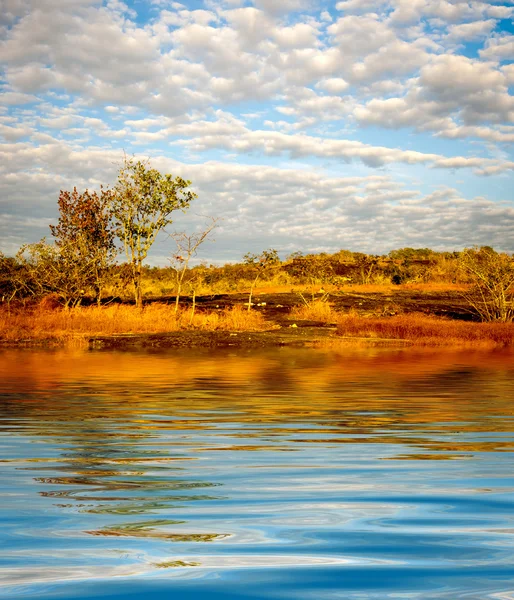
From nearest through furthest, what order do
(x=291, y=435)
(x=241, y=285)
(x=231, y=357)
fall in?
(x=291, y=435), (x=231, y=357), (x=241, y=285)

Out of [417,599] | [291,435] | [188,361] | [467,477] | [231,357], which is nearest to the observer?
[417,599]

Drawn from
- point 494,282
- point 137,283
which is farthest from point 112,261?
point 494,282

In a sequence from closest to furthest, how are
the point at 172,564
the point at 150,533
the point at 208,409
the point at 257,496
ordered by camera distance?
the point at 172,564
the point at 150,533
the point at 257,496
the point at 208,409

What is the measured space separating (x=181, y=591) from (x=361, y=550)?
33.2 inches

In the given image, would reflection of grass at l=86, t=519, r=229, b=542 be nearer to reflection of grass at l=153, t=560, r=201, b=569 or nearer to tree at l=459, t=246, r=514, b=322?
reflection of grass at l=153, t=560, r=201, b=569

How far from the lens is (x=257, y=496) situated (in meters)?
4.03

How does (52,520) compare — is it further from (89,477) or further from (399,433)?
(399,433)

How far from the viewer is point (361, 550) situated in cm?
287

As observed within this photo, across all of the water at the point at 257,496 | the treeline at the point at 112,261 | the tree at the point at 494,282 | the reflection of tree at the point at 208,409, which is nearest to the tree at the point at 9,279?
the treeline at the point at 112,261

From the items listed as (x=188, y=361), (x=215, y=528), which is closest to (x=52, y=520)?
(x=215, y=528)

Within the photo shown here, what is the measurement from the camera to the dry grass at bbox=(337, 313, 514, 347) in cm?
2375

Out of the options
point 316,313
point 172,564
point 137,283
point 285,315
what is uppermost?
point 137,283

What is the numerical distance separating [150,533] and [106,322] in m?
24.1

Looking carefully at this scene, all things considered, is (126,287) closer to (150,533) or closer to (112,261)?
(112,261)
